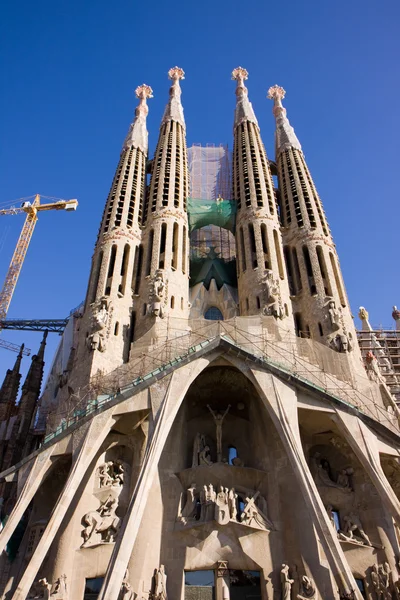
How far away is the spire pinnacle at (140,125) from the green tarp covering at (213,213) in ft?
20.9

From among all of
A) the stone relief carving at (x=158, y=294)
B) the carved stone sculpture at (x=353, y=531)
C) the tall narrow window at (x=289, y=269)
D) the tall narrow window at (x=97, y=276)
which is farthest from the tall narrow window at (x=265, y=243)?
the carved stone sculpture at (x=353, y=531)

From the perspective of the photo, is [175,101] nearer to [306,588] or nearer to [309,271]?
[309,271]

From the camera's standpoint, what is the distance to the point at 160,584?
54.3 ft

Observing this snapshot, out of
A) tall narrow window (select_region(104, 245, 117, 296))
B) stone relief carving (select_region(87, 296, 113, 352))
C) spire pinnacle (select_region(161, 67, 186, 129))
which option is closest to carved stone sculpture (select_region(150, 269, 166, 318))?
stone relief carving (select_region(87, 296, 113, 352))

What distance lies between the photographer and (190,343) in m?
21.2

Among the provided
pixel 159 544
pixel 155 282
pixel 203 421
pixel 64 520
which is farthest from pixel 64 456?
pixel 155 282

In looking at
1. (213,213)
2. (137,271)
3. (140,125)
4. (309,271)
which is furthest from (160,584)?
(140,125)

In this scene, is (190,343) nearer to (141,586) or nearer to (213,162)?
(141,586)

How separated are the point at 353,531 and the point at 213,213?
20.7 meters

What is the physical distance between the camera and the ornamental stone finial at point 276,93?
41.1m

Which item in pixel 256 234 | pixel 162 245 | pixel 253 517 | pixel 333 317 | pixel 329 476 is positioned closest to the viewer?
pixel 253 517

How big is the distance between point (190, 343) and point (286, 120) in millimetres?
24287

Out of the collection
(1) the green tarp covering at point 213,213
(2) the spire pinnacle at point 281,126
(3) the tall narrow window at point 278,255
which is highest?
(2) the spire pinnacle at point 281,126

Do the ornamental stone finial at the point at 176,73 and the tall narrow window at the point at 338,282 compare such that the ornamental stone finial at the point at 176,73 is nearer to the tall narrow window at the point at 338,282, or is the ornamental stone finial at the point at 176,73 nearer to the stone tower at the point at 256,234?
the stone tower at the point at 256,234
